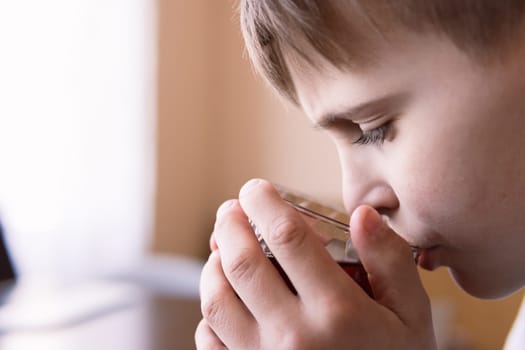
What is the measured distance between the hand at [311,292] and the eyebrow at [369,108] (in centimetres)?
9

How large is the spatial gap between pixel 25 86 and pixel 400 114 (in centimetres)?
153

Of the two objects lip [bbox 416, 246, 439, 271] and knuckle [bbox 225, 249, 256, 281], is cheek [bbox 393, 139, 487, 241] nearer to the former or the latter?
lip [bbox 416, 246, 439, 271]

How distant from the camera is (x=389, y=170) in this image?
23.4 inches

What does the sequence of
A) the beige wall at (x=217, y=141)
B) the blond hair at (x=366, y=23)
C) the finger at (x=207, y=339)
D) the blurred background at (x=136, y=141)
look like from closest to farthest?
1. the blond hair at (x=366, y=23)
2. the finger at (x=207, y=339)
3. the blurred background at (x=136, y=141)
4. the beige wall at (x=217, y=141)

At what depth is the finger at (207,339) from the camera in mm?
623

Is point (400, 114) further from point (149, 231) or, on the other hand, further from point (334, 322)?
point (149, 231)

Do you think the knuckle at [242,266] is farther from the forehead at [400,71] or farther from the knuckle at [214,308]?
the forehead at [400,71]

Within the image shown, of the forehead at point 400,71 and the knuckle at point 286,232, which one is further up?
the forehead at point 400,71

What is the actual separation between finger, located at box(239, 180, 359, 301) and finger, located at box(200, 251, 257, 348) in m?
0.07

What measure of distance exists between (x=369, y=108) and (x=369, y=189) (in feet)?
0.32

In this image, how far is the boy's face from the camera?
1.75 ft

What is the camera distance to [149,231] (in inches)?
101

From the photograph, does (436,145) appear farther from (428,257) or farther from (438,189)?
(428,257)

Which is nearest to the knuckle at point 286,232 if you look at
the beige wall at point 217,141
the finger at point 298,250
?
the finger at point 298,250
